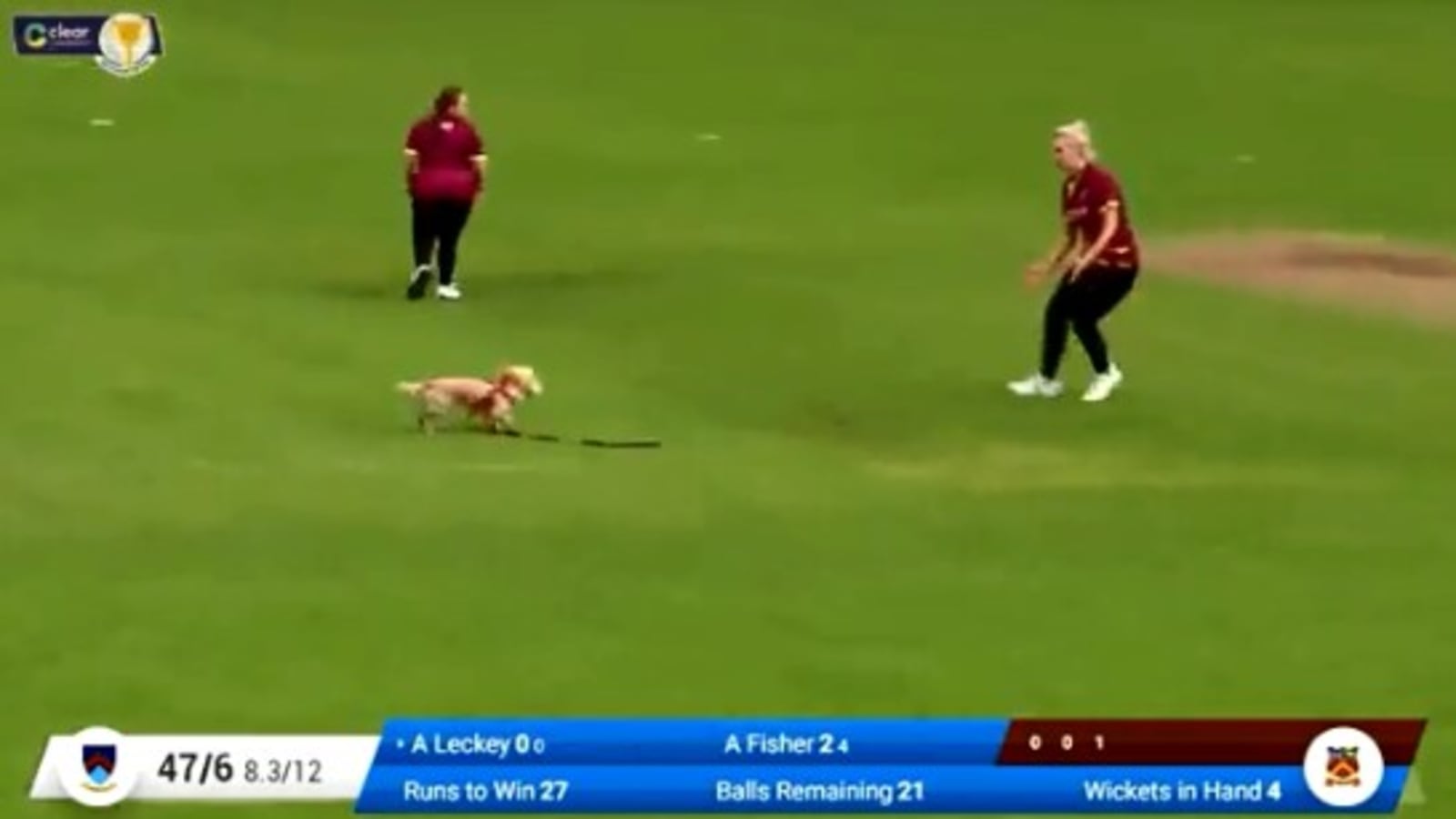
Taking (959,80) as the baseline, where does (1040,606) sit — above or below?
below

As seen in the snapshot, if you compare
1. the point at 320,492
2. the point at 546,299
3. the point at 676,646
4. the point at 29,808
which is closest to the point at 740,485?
the point at 320,492

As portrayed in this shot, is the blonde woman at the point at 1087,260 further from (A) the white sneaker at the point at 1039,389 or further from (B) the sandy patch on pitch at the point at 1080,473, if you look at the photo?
(B) the sandy patch on pitch at the point at 1080,473

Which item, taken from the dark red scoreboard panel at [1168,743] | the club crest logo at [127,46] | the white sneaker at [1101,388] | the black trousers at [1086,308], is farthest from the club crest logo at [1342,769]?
the club crest logo at [127,46]

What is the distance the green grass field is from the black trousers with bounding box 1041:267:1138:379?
1.52 ft

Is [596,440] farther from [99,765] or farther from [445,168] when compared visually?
[99,765]

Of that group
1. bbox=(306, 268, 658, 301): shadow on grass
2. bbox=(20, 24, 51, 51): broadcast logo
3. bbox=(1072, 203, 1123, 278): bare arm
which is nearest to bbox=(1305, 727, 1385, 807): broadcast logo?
bbox=(1072, 203, 1123, 278): bare arm

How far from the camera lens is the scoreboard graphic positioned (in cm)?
1009

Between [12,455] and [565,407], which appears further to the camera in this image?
[565,407]

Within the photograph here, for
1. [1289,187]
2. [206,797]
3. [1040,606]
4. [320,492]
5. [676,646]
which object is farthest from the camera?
[1289,187]

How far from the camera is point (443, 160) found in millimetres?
25375

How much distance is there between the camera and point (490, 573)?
14781 mm

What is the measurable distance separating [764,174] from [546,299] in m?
8.95

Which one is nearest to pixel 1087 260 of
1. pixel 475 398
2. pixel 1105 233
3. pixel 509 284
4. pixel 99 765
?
pixel 1105 233

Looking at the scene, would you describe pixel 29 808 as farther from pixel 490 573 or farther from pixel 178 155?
pixel 178 155
